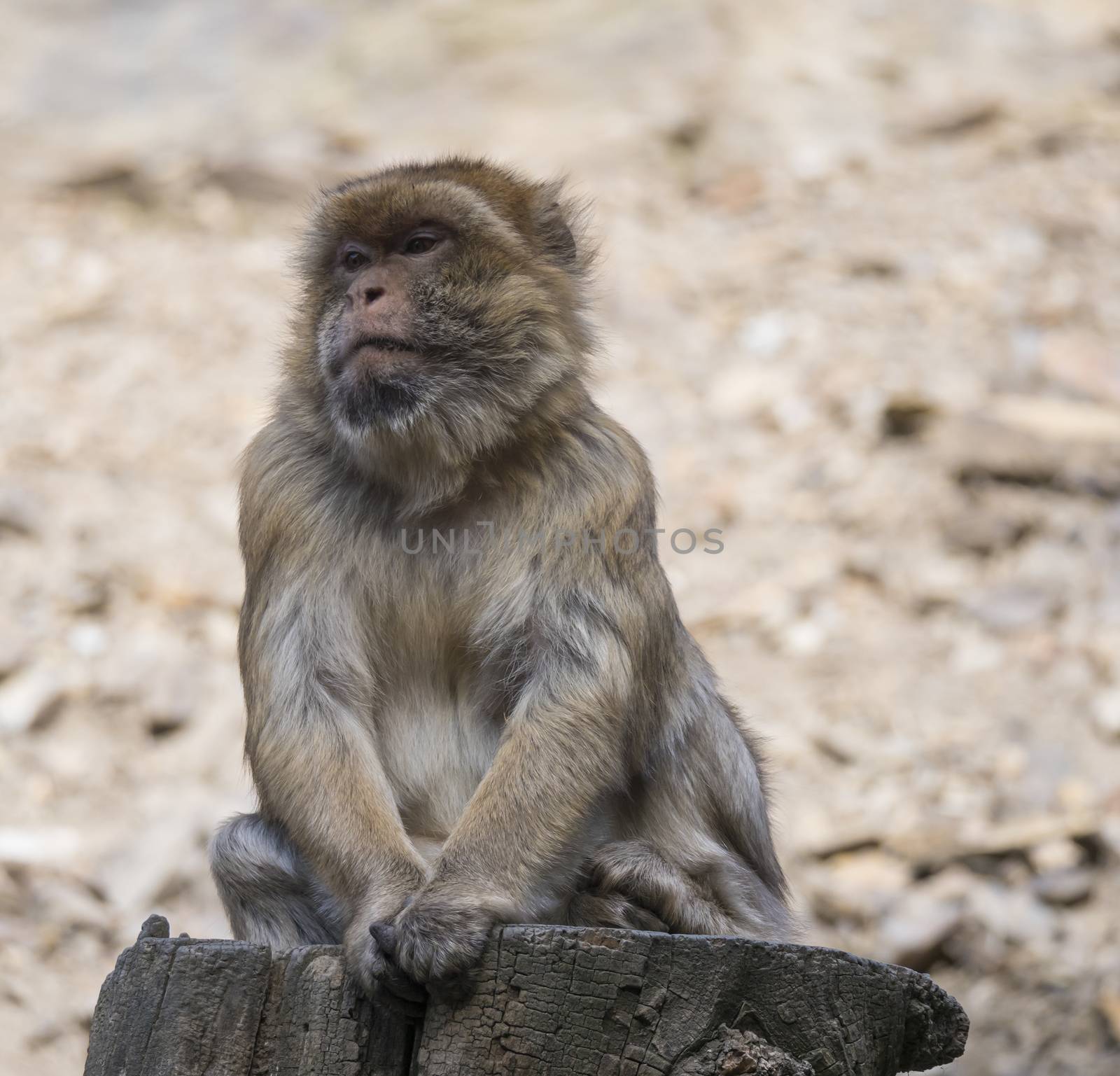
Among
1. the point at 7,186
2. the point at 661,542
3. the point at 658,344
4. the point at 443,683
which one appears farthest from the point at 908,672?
the point at 7,186

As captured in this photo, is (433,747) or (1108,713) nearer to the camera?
(433,747)

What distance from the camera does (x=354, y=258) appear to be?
4020mm

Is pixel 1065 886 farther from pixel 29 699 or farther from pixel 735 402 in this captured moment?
pixel 29 699

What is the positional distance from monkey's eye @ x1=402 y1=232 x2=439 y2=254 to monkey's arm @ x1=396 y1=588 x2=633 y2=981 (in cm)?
103

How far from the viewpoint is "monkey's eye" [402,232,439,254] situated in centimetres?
394

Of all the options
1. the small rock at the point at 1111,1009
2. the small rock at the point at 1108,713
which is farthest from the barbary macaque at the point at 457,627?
the small rock at the point at 1108,713

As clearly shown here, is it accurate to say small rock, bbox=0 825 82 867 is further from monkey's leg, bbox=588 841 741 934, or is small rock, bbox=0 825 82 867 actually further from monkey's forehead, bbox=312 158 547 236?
monkey's leg, bbox=588 841 741 934

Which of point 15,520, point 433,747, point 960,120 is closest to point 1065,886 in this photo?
point 433,747

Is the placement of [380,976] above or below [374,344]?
below

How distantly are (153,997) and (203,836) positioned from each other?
4.41 m

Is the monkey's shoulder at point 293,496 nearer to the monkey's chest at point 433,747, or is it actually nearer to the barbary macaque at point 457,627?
the barbary macaque at point 457,627

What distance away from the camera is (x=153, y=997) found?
282 cm

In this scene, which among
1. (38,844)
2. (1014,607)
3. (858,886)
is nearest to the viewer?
(38,844)

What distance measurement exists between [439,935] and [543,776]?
1.88 ft
